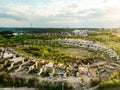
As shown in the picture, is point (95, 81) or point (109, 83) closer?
point (109, 83)

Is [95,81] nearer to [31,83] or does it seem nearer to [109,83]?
[109,83]

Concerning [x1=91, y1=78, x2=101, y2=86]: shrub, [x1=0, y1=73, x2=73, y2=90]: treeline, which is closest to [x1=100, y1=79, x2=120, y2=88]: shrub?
[x1=91, y1=78, x2=101, y2=86]: shrub

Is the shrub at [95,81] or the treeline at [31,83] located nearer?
the treeline at [31,83]

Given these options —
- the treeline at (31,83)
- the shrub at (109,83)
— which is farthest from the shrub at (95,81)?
the treeline at (31,83)

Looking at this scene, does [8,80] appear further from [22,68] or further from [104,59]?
[104,59]

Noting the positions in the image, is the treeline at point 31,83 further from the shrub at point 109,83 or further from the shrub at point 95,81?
the shrub at point 109,83

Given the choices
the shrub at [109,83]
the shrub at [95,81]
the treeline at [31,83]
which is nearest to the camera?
the treeline at [31,83]

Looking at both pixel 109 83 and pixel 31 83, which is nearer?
pixel 109 83

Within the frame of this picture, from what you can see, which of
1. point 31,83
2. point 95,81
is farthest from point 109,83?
point 31,83

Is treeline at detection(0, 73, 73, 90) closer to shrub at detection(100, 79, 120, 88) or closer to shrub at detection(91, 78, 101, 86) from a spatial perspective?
shrub at detection(91, 78, 101, 86)

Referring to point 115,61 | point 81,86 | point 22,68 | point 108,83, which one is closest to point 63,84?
point 81,86

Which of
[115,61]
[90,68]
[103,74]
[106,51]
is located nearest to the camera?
[103,74]
